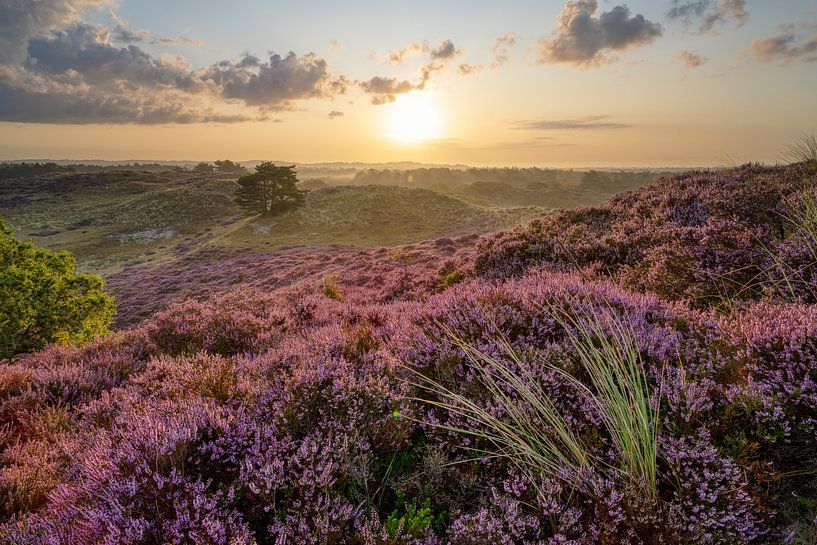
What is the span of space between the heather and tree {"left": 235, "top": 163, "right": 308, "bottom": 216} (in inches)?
2333

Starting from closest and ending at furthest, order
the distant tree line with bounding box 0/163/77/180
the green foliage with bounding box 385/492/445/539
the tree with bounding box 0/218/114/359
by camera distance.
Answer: the green foliage with bounding box 385/492/445/539, the tree with bounding box 0/218/114/359, the distant tree line with bounding box 0/163/77/180

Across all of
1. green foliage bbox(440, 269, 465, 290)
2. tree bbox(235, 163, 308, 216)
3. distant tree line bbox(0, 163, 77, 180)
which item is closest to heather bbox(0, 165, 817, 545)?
green foliage bbox(440, 269, 465, 290)

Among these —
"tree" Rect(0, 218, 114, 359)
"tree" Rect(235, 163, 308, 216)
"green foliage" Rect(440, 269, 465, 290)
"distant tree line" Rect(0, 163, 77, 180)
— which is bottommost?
"tree" Rect(0, 218, 114, 359)

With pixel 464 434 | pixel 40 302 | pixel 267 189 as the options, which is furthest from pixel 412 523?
pixel 267 189

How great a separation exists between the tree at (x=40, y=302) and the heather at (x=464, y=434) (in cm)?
965

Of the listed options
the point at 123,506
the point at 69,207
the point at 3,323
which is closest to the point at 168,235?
the point at 69,207

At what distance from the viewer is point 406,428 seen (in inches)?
119

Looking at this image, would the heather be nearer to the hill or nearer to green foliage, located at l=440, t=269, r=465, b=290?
green foliage, located at l=440, t=269, r=465, b=290

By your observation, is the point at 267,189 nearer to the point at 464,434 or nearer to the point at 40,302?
the point at 40,302

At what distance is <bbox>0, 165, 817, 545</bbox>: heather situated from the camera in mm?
2137

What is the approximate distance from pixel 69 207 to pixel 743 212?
327ft

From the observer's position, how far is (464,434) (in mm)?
3014

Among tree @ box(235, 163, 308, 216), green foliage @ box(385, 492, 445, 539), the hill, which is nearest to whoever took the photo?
green foliage @ box(385, 492, 445, 539)

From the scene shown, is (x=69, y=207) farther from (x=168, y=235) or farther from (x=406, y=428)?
(x=406, y=428)
